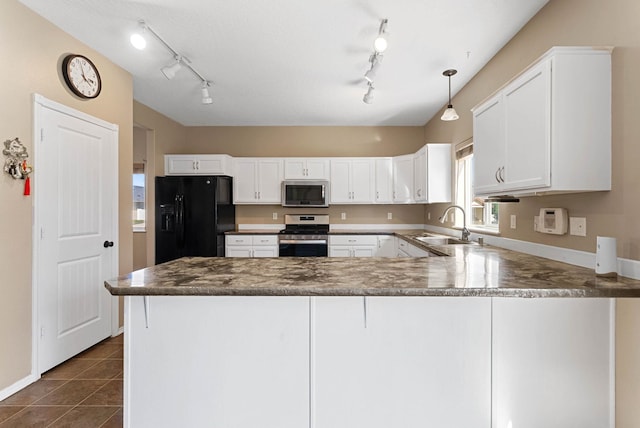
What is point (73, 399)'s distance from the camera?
214 centimetres

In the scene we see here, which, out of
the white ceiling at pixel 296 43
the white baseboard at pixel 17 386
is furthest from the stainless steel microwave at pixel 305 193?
the white baseboard at pixel 17 386

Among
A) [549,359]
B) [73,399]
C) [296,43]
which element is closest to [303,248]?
[296,43]

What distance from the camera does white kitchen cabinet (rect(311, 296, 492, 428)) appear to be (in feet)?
4.95

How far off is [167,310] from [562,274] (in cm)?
196

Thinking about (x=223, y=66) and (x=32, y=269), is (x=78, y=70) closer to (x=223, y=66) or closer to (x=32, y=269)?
(x=223, y=66)

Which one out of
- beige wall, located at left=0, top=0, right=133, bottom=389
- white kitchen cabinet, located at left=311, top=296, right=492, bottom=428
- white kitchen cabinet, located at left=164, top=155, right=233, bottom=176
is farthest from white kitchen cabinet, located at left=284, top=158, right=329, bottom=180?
white kitchen cabinet, located at left=311, top=296, right=492, bottom=428

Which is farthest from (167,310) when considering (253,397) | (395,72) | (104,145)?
(395,72)

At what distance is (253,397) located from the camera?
5.00 ft

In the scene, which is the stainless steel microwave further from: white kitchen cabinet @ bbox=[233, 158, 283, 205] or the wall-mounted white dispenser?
the wall-mounted white dispenser

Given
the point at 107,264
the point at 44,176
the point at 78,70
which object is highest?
the point at 78,70

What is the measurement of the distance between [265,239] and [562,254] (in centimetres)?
367

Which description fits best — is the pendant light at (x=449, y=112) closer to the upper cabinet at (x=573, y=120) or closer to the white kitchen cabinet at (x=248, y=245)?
the upper cabinet at (x=573, y=120)

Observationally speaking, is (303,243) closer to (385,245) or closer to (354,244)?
(354,244)

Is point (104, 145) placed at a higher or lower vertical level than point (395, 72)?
lower
